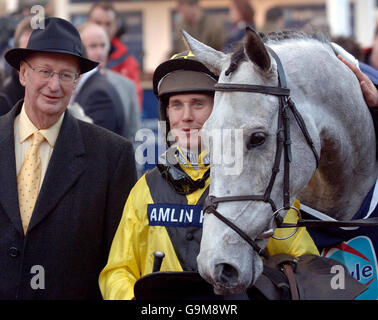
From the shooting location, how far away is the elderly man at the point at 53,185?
139 inches

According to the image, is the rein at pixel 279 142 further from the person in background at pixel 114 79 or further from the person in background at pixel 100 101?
the person in background at pixel 114 79

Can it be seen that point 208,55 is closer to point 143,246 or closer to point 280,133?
point 280,133

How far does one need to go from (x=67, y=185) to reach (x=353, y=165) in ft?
4.89

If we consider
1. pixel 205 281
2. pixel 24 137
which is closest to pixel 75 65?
pixel 24 137

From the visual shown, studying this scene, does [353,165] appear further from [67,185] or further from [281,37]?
[67,185]

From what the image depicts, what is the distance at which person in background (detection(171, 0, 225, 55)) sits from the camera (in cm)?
734

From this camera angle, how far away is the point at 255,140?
2.85 metres

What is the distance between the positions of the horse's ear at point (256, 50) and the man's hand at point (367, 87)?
74 cm

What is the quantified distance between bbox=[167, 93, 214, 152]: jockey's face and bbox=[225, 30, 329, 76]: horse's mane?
0.34 m

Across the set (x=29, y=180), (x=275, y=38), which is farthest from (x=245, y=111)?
(x=29, y=180)

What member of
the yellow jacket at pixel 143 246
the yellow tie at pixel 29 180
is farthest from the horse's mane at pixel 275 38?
the yellow tie at pixel 29 180

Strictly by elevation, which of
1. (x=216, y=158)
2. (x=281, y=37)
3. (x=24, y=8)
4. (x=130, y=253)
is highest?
(x=24, y=8)

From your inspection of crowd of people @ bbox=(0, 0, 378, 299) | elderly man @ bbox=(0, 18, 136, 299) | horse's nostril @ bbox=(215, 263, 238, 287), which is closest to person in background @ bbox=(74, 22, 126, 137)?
crowd of people @ bbox=(0, 0, 378, 299)

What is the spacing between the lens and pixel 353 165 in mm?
3455
